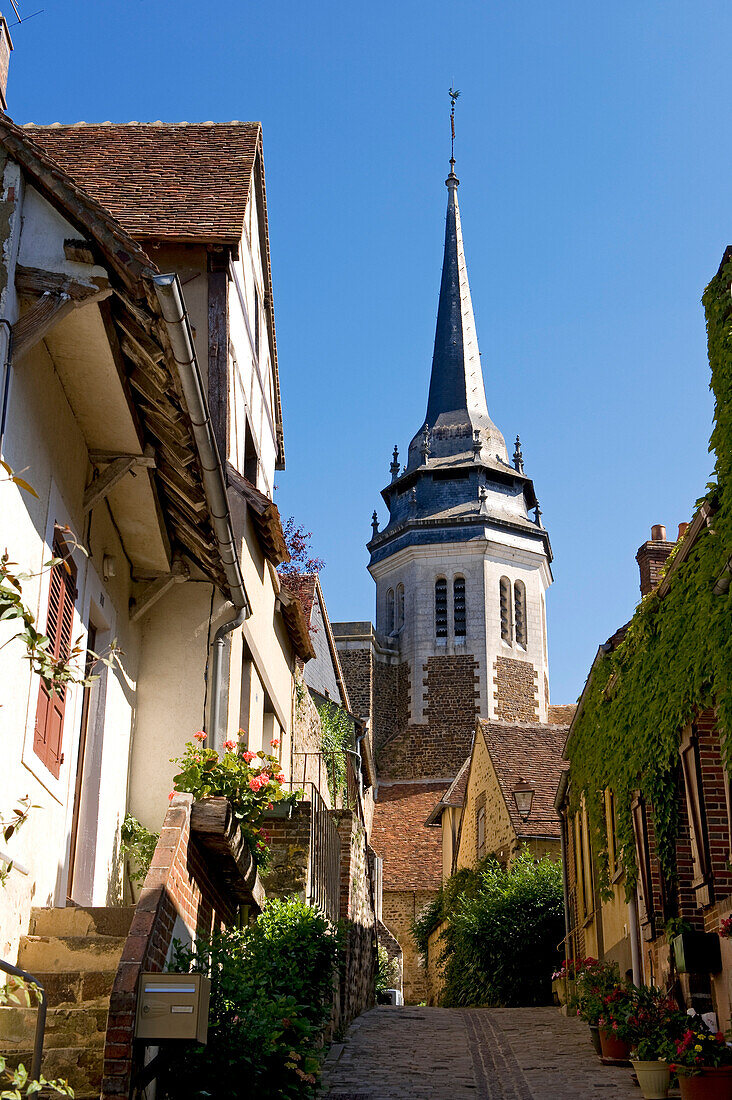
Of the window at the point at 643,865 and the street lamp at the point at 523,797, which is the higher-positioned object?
the street lamp at the point at 523,797

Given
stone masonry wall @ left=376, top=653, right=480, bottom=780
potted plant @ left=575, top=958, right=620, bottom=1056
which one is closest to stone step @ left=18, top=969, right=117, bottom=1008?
potted plant @ left=575, top=958, right=620, bottom=1056

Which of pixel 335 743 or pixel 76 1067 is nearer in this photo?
pixel 76 1067

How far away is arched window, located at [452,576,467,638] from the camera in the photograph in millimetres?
52656

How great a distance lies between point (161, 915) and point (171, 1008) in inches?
30.6

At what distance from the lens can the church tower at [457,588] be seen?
167 feet

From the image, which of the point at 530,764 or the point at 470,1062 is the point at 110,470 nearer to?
the point at 470,1062

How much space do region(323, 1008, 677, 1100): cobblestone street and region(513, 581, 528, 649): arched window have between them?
37.5m

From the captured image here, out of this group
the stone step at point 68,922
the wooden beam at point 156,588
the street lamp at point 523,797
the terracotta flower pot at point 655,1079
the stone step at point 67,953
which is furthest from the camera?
the street lamp at point 523,797

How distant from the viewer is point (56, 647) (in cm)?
738

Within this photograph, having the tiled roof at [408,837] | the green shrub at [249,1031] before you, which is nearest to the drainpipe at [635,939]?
the green shrub at [249,1031]

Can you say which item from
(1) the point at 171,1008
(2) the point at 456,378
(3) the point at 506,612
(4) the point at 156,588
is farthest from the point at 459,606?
Answer: (1) the point at 171,1008

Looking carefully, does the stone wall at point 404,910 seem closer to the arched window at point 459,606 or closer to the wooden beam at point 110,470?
the arched window at point 459,606

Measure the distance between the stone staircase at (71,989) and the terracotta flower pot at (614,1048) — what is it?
17.9ft

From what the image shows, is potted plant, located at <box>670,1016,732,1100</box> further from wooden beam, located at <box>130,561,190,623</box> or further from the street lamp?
the street lamp
